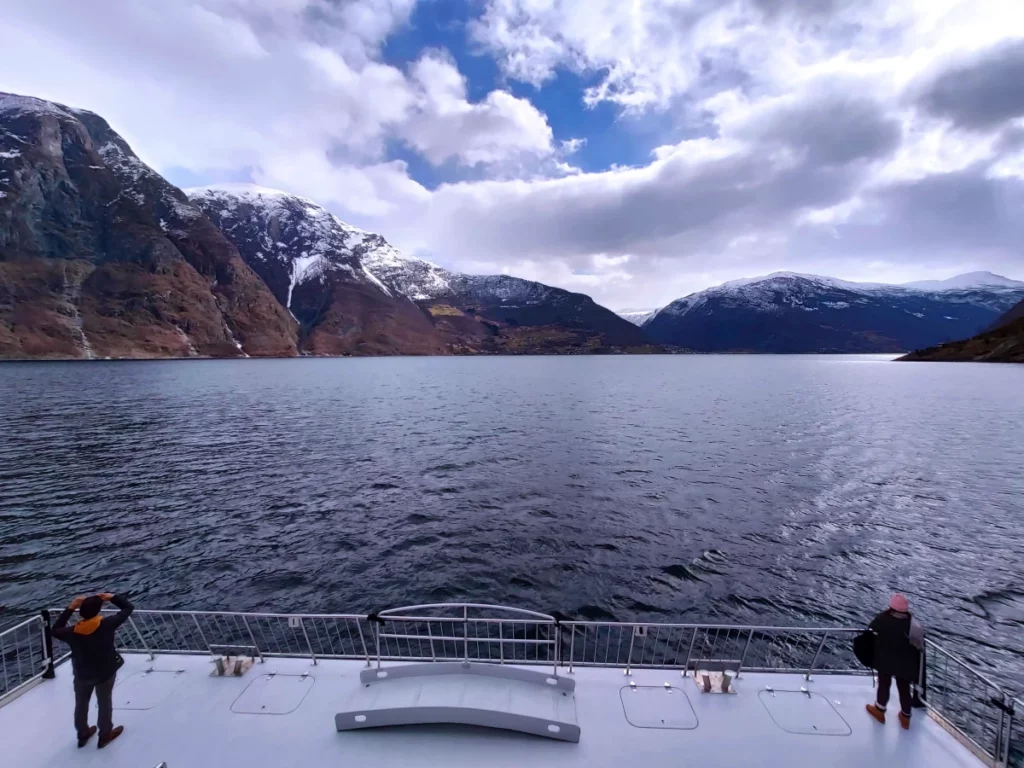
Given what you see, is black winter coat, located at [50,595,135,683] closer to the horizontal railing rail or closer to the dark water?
the horizontal railing rail

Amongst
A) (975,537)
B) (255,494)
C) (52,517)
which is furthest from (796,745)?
(52,517)

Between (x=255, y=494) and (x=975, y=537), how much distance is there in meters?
45.2

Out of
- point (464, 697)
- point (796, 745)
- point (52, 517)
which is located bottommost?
point (52, 517)

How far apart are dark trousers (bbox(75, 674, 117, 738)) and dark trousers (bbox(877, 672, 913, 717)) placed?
15.3m

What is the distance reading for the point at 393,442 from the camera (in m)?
51.2

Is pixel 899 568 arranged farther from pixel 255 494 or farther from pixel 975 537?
pixel 255 494

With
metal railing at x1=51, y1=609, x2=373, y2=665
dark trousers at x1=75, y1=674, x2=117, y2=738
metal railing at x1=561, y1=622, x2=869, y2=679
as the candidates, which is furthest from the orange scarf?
metal railing at x1=561, y1=622, x2=869, y2=679

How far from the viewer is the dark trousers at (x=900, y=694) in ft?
30.9

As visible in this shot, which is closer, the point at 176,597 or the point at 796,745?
the point at 796,745

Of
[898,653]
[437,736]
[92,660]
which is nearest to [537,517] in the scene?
[437,736]

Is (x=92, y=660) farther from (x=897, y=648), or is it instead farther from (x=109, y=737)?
(x=897, y=648)

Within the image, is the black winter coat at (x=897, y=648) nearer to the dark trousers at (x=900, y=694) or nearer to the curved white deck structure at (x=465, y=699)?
the dark trousers at (x=900, y=694)

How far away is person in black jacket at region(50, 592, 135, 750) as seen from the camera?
8.78 m

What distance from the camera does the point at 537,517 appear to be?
29656 mm
